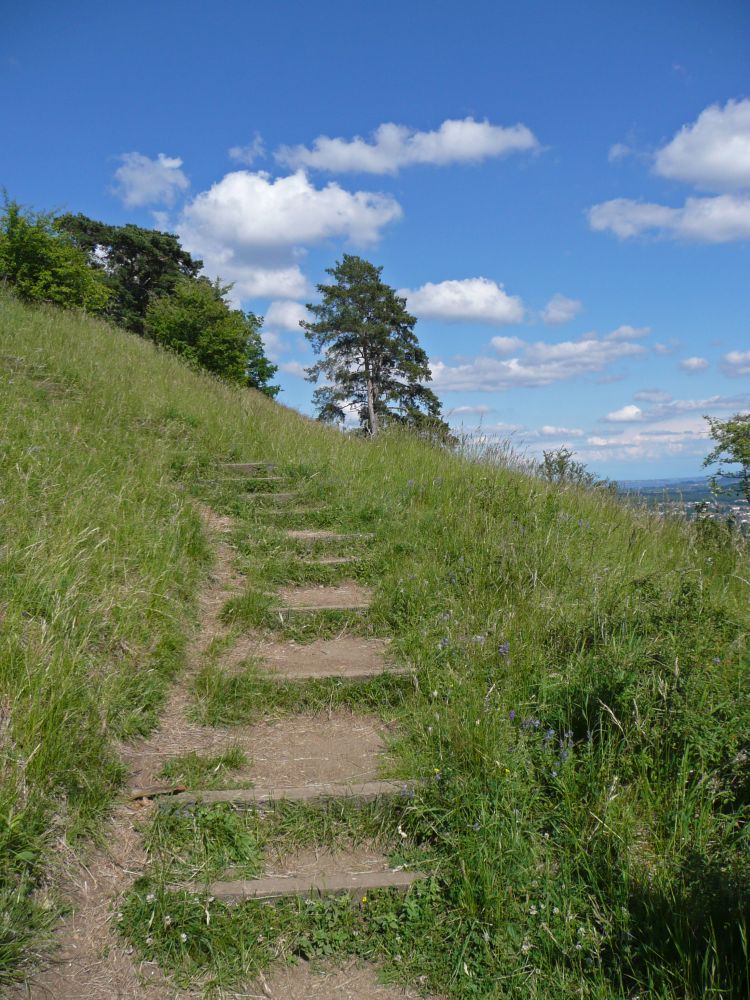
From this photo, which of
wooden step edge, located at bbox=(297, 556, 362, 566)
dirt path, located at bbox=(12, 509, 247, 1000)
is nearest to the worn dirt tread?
wooden step edge, located at bbox=(297, 556, 362, 566)

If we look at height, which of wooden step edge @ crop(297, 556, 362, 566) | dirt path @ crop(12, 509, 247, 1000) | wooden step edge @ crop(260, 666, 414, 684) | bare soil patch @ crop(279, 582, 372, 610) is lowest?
dirt path @ crop(12, 509, 247, 1000)

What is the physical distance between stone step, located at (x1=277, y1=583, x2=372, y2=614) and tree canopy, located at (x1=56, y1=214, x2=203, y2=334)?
3040 cm

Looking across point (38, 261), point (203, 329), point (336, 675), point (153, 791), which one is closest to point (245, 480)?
point (336, 675)

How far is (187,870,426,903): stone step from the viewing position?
8.61 ft

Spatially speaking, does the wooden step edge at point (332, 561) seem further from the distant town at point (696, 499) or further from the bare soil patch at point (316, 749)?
the distant town at point (696, 499)

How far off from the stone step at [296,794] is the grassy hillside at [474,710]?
0.19 meters

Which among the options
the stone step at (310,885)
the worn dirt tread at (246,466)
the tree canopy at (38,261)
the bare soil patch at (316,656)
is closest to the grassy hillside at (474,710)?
the stone step at (310,885)

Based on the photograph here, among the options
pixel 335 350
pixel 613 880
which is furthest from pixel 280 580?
pixel 335 350

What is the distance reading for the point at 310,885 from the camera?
8.84 feet

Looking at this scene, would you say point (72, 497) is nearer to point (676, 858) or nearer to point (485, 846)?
point (485, 846)

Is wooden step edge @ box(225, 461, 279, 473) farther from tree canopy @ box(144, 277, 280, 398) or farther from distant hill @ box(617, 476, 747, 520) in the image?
tree canopy @ box(144, 277, 280, 398)

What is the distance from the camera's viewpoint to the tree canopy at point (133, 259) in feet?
107

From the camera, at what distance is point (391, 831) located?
3016mm

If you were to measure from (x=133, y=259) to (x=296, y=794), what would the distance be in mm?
35760
